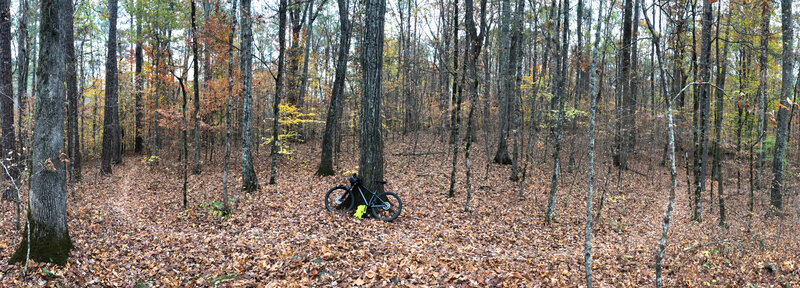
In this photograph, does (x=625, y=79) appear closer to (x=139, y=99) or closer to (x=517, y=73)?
(x=517, y=73)

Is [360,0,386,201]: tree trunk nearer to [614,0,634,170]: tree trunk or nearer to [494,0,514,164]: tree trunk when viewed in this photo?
[494,0,514,164]: tree trunk

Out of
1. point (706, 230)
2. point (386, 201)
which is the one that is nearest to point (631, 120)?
point (706, 230)

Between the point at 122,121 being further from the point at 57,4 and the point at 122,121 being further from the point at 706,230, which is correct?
the point at 706,230

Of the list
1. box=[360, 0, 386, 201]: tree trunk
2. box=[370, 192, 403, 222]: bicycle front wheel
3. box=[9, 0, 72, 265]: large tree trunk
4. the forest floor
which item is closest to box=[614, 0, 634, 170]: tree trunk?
the forest floor

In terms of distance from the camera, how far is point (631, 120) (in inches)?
707

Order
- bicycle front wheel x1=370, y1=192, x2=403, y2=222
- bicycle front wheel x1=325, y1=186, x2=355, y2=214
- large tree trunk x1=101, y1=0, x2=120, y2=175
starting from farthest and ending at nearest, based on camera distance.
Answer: large tree trunk x1=101, y1=0, x2=120, y2=175
bicycle front wheel x1=325, y1=186, x2=355, y2=214
bicycle front wheel x1=370, y1=192, x2=403, y2=222

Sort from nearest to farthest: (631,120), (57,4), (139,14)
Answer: (57,4) → (139,14) → (631,120)

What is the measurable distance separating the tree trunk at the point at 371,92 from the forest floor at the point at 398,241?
136cm

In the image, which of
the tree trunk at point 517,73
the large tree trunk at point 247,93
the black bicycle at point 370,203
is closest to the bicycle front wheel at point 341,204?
the black bicycle at point 370,203

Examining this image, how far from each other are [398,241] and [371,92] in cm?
347

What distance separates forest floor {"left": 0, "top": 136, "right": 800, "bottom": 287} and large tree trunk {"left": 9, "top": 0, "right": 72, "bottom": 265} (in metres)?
0.30

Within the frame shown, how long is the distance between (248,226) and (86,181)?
35.6ft

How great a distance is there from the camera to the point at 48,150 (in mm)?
5527

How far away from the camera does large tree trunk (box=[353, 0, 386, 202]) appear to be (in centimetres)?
824
